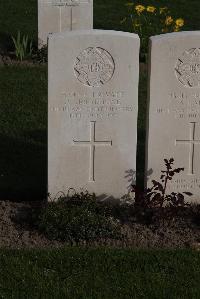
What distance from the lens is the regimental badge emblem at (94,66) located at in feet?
23.6

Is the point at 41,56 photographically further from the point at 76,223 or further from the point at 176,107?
the point at 76,223

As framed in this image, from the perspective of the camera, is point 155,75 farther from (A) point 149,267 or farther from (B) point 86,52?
(A) point 149,267

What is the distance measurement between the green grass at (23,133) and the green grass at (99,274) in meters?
1.47

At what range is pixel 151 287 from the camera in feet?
20.8

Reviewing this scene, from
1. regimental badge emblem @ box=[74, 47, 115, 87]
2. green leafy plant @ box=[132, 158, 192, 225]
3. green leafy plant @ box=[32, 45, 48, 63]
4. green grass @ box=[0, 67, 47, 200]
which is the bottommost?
green leafy plant @ box=[132, 158, 192, 225]

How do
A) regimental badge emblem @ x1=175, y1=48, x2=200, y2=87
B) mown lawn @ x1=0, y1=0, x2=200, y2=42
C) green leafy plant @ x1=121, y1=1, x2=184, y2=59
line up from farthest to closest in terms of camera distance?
1. mown lawn @ x1=0, y1=0, x2=200, y2=42
2. green leafy plant @ x1=121, y1=1, x2=184, y2=59
3. regimental badge emblem @ x1=175, y1=48, x2=200, y2=87

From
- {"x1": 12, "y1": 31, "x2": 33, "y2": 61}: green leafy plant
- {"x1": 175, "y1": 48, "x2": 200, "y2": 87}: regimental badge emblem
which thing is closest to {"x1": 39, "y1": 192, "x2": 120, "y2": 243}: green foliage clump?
{"x1": 175, "y1": 48, "x2": 200, "y2": 87}: regimental badge emblem

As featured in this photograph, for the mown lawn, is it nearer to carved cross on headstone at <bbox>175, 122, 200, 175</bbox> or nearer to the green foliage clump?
carved cross on headstone at <bbox>175, 122, 200, 175</bbox>

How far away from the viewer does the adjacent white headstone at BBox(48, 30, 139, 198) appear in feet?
23.6

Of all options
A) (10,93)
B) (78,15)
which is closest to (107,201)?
(10,93)

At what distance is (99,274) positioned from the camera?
21.3 feet

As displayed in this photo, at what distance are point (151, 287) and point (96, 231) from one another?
3.01 feet

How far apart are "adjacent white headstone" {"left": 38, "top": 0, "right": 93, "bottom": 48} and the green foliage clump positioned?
19.5 feet

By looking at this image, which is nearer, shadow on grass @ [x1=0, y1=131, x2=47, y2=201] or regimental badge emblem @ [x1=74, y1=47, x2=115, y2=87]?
regimental badge emblem @ [x1=74, y1=47, x2=115, y2=87]
